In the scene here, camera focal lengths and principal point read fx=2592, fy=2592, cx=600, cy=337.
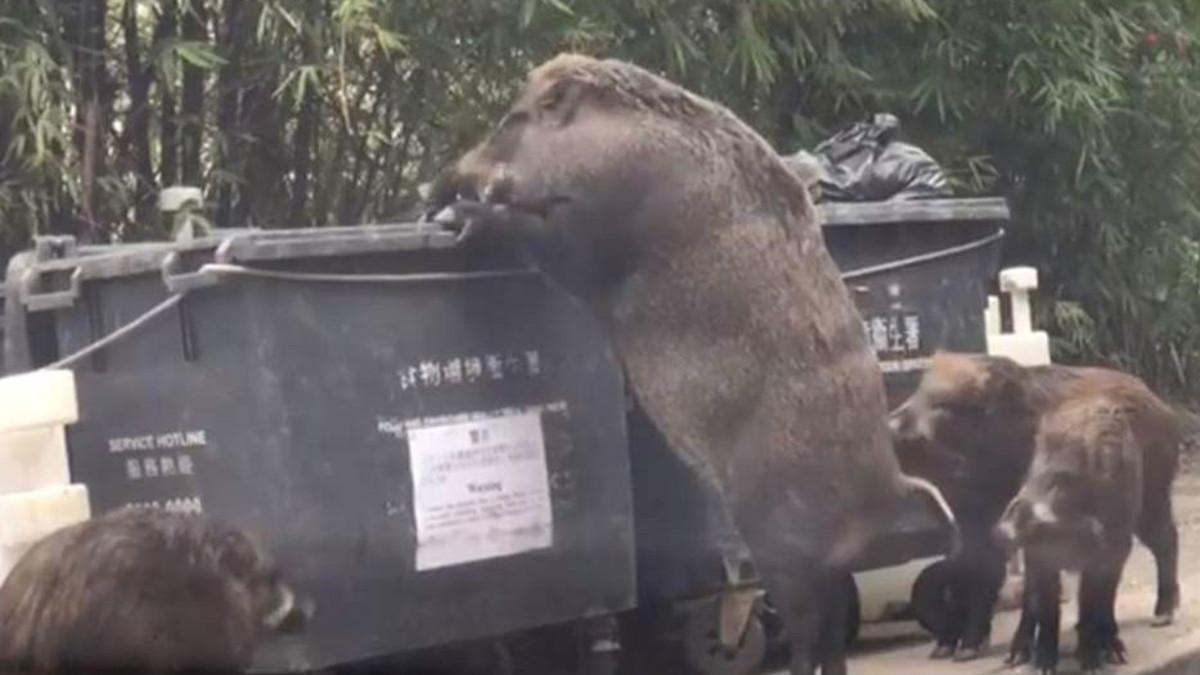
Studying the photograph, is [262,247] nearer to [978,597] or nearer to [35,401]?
[35,401]

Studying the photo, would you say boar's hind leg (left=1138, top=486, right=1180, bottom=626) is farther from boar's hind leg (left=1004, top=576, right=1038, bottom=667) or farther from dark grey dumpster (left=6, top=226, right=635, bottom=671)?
dark grey dumpster (left=6, top=226, right=635, bottom=671)

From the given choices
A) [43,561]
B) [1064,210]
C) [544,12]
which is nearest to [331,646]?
[43,561]

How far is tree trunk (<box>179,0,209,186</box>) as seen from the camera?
9.22 metres

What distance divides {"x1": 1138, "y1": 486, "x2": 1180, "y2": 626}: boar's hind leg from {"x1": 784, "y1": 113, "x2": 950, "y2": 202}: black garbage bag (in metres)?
1.17

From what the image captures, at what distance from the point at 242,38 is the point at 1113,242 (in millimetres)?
5124

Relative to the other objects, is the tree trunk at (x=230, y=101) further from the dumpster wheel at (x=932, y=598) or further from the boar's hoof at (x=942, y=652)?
the boar's hoof at (x=942, y=652)

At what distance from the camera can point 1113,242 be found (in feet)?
41.4

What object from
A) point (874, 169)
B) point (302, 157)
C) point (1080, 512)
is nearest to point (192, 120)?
point (302, 157)

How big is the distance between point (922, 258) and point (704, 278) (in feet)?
5.15

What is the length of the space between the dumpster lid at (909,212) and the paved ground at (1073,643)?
133cm

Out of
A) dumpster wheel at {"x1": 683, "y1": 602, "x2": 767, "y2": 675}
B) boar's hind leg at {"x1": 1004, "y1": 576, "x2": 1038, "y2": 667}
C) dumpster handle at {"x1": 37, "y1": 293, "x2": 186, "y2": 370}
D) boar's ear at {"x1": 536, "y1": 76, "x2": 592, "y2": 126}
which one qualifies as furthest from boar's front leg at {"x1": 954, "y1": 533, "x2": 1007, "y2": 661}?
dumpster handle at {"x1": 37, "y1": 293, "x2": 186, "y2": 370}

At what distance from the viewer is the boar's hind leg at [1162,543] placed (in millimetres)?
8031

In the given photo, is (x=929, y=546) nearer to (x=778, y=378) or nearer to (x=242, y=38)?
(x=778, y=378)

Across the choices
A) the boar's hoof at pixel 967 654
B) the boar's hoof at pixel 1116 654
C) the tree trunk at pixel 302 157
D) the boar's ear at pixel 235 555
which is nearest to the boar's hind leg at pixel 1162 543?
the boar's hoof at pixel 1116 654
